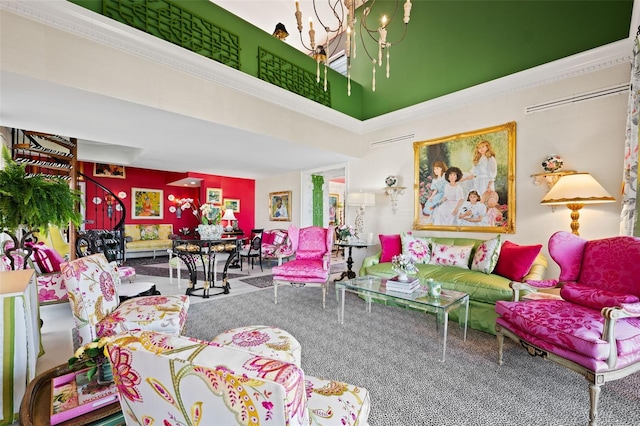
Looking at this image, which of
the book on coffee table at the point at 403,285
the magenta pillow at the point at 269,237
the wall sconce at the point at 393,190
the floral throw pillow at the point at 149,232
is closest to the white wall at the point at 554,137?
the wall sconce at the point at 393,190

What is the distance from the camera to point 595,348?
5.16ft

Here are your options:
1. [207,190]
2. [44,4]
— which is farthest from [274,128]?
[207,190]

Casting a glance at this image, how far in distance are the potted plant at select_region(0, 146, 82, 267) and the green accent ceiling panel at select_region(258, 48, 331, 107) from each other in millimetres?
2945

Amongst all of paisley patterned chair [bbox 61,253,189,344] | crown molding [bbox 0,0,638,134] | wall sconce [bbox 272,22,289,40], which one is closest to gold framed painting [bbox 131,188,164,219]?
wall sconce [bbox 272,22,289,40]

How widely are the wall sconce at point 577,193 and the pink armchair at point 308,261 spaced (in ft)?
8.95

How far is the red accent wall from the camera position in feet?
25.4

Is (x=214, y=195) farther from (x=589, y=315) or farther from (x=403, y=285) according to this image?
(x=589, y=315)

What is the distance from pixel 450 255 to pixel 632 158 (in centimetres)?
199

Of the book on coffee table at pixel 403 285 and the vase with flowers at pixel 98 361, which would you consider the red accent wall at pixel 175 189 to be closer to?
the book on coffee table at pixel 403 285

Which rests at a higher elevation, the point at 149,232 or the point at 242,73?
the point at 242,73

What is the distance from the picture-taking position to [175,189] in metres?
8.98

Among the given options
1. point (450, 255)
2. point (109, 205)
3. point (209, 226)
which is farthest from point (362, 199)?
point (109, 205)

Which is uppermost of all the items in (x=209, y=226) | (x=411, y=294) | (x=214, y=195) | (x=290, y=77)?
(x=290, y=77)

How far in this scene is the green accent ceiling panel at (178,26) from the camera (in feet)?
9.37
